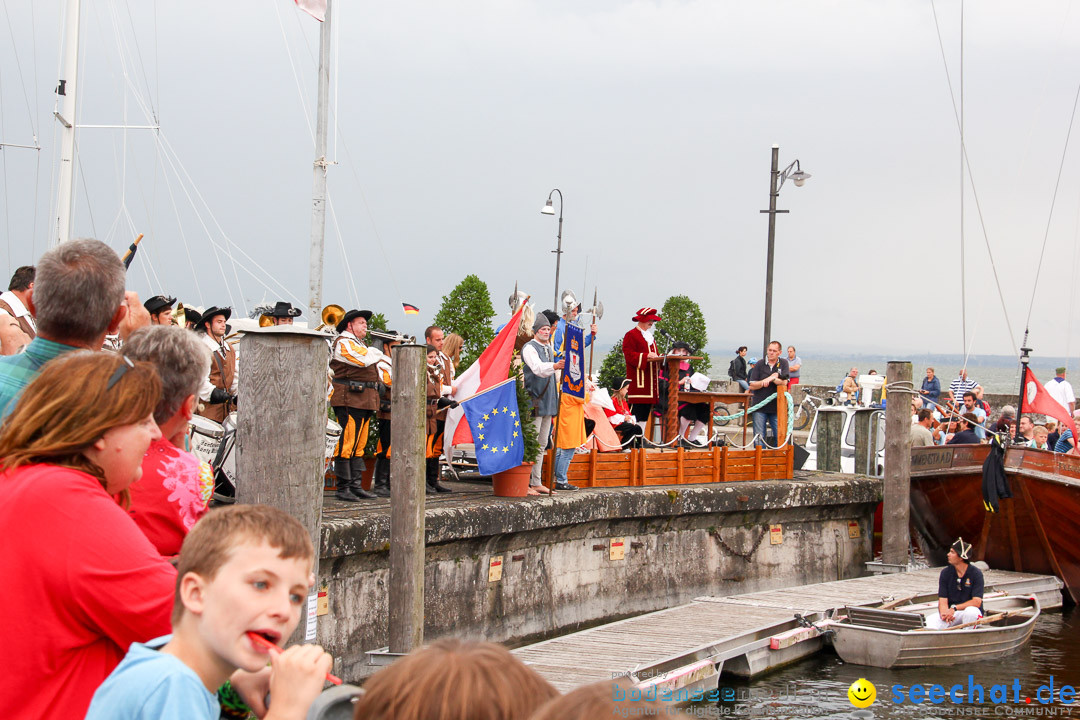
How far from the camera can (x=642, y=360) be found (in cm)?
1534

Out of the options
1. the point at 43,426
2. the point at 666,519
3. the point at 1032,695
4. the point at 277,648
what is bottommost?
the point at 1032,695

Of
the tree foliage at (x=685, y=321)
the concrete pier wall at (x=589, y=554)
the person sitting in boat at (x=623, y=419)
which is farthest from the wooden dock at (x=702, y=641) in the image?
the tree foliage at (x=685, y=321)

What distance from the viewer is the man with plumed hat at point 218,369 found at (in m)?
7.70

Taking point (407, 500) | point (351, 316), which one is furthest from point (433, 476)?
point (407, 500)

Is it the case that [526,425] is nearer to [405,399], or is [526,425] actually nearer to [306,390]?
[405,399]

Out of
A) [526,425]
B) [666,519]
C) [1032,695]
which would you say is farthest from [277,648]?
[666,519]

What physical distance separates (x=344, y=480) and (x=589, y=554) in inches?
117

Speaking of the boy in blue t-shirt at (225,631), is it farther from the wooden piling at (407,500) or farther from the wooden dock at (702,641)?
the wooden piling at (407,500)

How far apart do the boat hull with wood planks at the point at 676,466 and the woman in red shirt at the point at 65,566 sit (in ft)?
30.8

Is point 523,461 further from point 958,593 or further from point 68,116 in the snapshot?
point 68,116

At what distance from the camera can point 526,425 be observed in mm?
10805

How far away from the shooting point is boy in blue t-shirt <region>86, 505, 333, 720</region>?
195cm

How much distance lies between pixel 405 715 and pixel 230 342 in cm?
776

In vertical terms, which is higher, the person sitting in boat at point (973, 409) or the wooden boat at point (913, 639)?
the person sitting in boat at point (973, 409)
